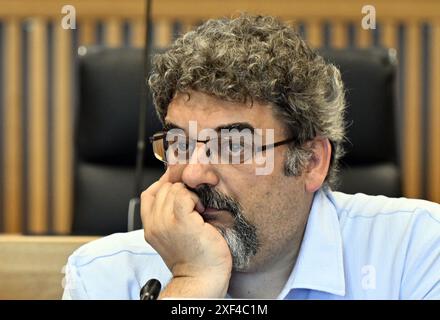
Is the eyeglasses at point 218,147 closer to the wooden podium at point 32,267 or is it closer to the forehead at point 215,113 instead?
the forehead at point 215,113

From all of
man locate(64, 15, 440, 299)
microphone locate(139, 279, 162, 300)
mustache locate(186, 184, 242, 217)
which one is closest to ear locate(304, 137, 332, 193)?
man locate(64, 15, 440, 299)

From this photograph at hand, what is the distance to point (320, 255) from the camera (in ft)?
3.22

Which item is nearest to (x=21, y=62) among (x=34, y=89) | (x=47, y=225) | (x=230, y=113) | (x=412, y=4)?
(x=34, y=89)

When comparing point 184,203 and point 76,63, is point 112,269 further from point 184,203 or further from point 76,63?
point 76,63

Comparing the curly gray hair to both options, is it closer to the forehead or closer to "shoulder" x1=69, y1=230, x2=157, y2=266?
the forehead

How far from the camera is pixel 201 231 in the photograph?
88cm

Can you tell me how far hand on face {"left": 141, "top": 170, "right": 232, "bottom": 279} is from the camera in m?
0.87

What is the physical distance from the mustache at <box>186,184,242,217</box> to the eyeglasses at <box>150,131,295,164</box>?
35 mm

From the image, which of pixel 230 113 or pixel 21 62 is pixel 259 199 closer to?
pixel 230 113

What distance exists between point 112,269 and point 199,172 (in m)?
0.20

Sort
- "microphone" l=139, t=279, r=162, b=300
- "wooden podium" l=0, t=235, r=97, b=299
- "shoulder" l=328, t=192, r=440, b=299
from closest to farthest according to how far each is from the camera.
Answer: "microphone" l=139, t=279, r=162, b=300 → "shoulder" l=328, t=192, r=440, b=299 → "wooden podium" l=0, t=235, r=97, b=299

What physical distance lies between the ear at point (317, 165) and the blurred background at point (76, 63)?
4.00 ft

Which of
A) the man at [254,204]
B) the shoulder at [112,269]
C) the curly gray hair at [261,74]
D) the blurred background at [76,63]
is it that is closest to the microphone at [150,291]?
the man at [254,204]

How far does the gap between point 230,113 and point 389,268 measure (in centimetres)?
28
